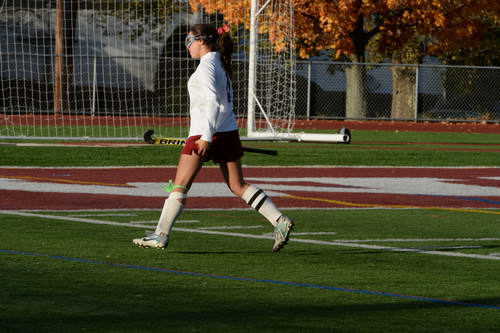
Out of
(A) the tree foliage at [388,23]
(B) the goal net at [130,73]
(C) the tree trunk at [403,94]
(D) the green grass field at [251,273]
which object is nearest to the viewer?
(D) the green grass field at [251,273]

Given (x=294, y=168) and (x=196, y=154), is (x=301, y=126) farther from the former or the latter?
(x=196, y=154)

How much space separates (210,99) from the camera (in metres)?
9.28

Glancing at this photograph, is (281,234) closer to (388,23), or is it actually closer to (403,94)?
(388,23)

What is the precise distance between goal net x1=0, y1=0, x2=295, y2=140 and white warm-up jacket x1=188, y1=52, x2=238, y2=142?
45.9 ft

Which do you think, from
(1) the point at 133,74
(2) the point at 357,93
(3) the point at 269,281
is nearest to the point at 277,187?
(3) the point at 269,281

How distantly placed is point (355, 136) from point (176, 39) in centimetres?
1421

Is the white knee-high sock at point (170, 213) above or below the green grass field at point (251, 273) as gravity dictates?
above

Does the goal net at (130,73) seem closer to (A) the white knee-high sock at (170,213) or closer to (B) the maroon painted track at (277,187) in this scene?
(B) the maroon painted track at (277,187)

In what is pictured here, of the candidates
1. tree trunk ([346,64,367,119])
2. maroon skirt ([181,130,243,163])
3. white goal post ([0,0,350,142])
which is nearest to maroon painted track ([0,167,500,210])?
maroon skirt ([181,130,243,163])

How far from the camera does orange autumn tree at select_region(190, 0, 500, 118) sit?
119 ft

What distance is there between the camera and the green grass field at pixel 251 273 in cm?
661

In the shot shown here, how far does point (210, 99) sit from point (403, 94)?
3187cm

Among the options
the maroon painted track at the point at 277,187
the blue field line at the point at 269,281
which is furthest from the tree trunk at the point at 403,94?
the blue field line at the point at 269,281

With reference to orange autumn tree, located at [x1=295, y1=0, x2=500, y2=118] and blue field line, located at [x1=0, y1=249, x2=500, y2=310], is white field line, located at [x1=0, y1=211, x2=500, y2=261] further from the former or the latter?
orange autumn tree, located at [x1=295, y1=0, x2=500, y2=118]
